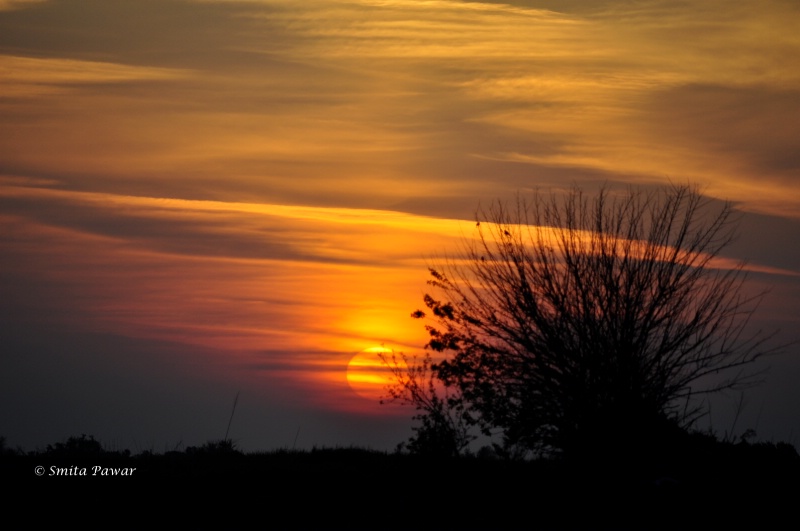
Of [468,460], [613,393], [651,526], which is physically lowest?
[651,526]

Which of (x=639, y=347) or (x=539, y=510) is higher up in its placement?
(x=639, y=347)

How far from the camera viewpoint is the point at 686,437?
19516mm

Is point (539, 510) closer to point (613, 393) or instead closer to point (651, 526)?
point (651, 526)

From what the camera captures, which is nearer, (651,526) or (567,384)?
(651,526)

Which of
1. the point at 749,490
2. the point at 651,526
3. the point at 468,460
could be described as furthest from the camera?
the point at 468,460

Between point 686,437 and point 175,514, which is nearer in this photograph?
point 175,514

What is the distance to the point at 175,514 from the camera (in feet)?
46.1

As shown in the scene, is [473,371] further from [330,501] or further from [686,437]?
[330,501]

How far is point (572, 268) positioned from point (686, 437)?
4126 millimetres

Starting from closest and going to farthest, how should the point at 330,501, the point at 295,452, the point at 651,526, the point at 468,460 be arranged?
the point at 651,526 < the point at 330,501 < the point at 468,460 < the point at 295,452

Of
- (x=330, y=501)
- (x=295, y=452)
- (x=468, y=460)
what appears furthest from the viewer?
(x=295, y=452)

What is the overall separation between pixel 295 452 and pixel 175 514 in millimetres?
7912

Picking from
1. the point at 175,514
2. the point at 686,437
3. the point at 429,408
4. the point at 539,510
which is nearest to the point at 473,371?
the point at 429,408

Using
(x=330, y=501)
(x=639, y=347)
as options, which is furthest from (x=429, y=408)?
(x=330, y=501)
